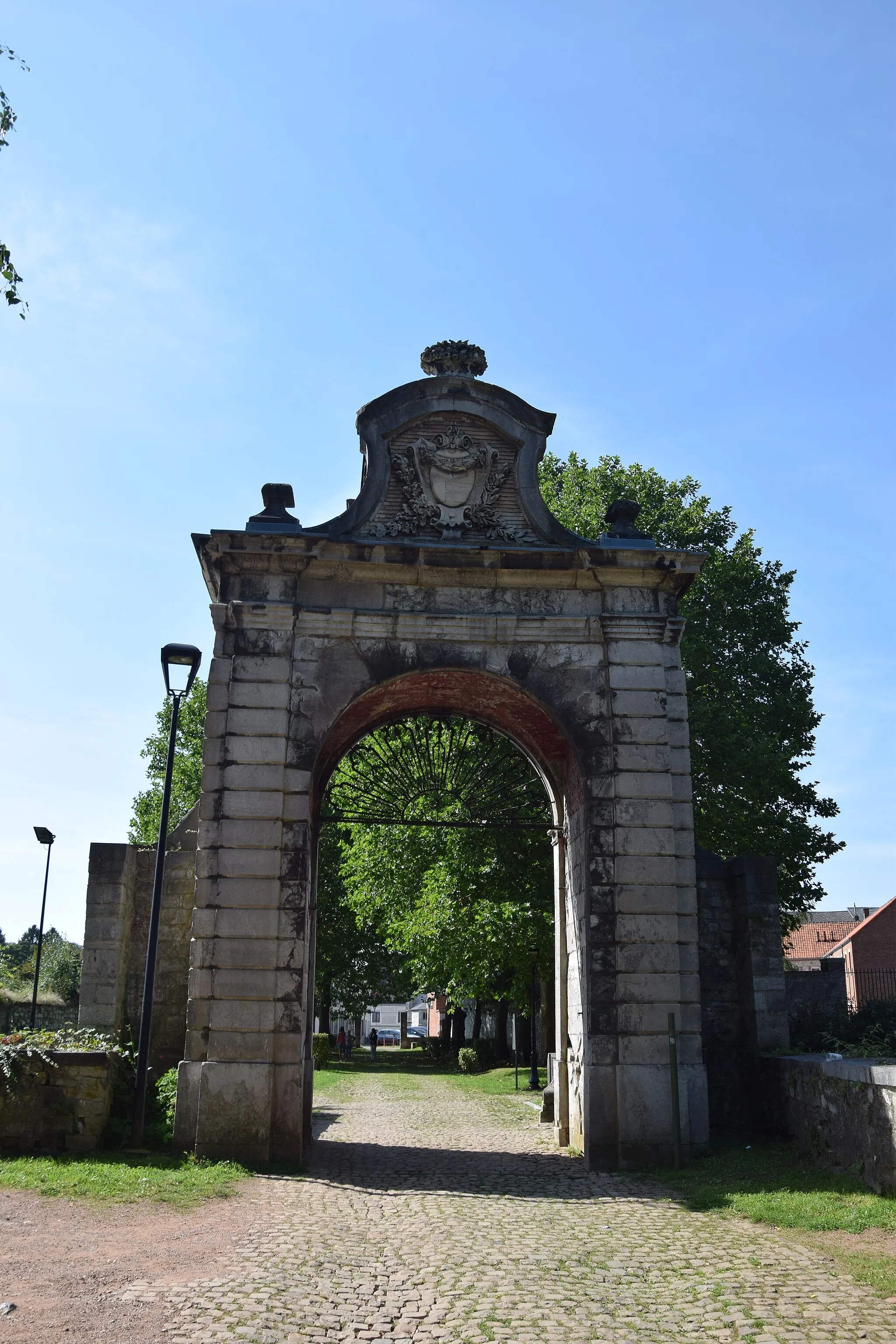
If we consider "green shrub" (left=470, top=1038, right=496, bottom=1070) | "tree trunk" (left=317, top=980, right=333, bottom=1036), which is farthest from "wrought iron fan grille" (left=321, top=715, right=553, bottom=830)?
"tree trunk" (left=317, top=980, right=333, bottom=1036)

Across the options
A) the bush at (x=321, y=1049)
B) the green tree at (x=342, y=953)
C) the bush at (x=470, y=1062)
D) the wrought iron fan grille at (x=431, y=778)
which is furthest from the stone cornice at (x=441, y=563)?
the bush at (x=470, y=1062)

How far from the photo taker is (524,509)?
11203 millimetres

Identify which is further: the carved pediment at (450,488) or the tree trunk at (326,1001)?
the tree trunk at (326,1001)

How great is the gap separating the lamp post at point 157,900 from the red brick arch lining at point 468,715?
4.67 feet

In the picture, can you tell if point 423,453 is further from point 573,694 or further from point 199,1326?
point 199,1326

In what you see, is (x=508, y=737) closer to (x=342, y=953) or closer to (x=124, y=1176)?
(x=124, y=1176)

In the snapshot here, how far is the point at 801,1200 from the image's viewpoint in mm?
7559

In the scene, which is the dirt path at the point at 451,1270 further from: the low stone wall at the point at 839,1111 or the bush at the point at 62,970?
the bush at the point at 62,970

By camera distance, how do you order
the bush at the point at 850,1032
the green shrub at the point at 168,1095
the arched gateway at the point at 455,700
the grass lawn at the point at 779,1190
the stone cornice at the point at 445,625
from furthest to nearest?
1. the stone cornice at the point at 445,625
2. the bush at the point at 850,1032
3. the green shrub at the point at 168,1095
4. the arched gateway at the point at 455,700
5. the grass lawn at the point at 779,1190

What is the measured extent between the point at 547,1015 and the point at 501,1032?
665 cm

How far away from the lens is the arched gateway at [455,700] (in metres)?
9.62

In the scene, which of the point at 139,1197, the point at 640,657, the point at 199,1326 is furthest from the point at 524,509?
the point at 199,1326

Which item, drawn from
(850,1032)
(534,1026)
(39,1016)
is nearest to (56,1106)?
(850,1032)

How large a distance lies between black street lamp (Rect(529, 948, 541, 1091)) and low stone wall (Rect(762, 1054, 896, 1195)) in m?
9.40
